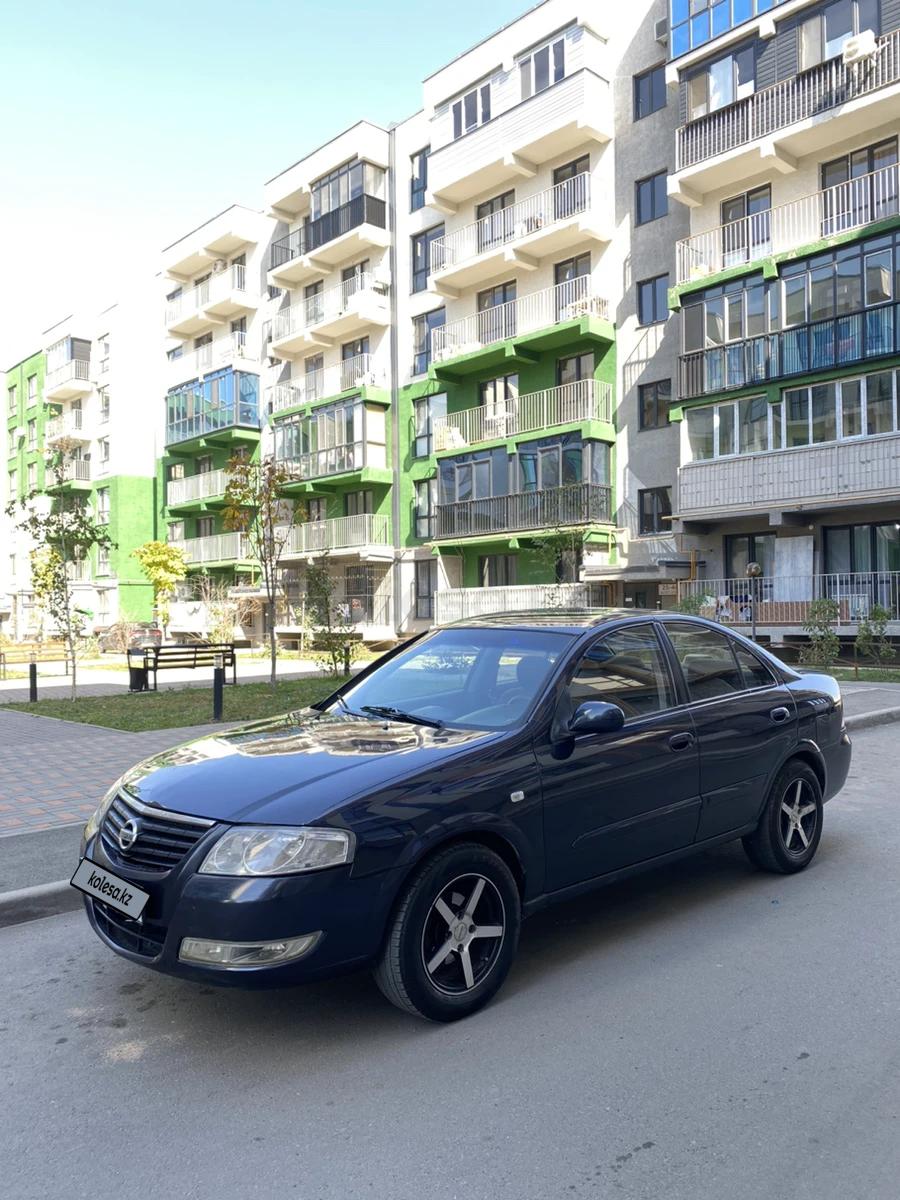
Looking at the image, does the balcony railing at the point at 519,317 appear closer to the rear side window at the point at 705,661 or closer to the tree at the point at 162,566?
the tree at the point at 162,566

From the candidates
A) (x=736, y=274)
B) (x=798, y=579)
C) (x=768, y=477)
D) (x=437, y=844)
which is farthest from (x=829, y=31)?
(x=437, y=844)

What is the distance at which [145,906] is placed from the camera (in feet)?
11.4

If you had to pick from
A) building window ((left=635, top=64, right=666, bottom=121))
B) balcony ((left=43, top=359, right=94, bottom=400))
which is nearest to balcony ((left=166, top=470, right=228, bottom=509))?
balcony ((left=43, top=359, right=94, bottom=400))

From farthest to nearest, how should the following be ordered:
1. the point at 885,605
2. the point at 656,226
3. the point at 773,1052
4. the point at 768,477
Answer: the point at 656,226 → the point at 768,477 → the point at 885,605 → the point at 773,1052

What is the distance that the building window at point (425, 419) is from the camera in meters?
33.6

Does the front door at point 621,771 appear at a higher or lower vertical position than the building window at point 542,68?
lower

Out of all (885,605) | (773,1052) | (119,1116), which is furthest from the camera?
(885,605)

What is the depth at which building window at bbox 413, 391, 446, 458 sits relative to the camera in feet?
110

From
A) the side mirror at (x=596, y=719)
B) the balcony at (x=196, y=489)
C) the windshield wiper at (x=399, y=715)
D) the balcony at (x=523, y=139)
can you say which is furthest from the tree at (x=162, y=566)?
the side mirror at (x=596, y=719)

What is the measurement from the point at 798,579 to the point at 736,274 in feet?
26.7

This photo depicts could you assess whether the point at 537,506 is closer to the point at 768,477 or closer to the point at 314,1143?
the point at 768,477

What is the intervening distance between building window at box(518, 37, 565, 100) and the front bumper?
3014 cm

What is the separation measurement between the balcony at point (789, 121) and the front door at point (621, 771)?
22.4 m

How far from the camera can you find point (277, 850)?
3350 millimetres
